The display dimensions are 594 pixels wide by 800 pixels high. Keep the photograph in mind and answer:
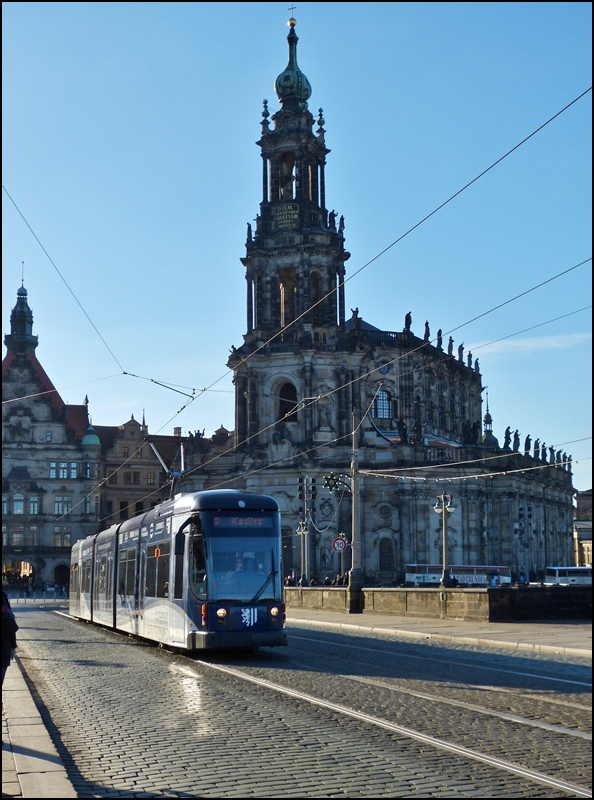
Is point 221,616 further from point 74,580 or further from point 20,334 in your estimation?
point 20,334

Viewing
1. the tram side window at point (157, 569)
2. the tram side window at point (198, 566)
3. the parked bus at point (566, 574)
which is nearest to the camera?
the tram side window at point (198, 566)

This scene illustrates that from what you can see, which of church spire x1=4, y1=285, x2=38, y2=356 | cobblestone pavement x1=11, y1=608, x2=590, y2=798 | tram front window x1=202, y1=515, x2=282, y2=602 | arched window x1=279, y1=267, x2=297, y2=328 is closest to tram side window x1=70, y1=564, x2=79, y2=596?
cobblestone pavement x1=11, y1=608, x2=590, y2=798

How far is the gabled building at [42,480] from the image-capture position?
89750mm

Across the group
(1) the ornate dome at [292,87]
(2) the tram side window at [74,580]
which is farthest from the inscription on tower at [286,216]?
(2) the tram side window at [74,580]

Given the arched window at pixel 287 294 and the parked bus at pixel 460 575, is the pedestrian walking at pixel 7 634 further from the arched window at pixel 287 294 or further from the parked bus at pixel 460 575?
the arched window at pixel 287 294

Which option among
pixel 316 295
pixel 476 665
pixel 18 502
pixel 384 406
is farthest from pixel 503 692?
pixel 18 502

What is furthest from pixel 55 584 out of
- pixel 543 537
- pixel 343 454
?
pixel 543 537

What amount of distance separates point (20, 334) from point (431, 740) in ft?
302

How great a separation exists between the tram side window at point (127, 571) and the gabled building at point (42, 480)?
215 ft

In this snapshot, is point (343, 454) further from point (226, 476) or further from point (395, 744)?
point (395, 744)

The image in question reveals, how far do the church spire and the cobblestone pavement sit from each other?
8114cm

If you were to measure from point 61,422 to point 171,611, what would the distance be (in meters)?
74.9

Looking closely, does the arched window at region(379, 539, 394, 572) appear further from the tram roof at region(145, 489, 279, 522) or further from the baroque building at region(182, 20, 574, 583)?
the tram roof at region(145, 489, 279, 522)

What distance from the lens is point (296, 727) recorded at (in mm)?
10836
